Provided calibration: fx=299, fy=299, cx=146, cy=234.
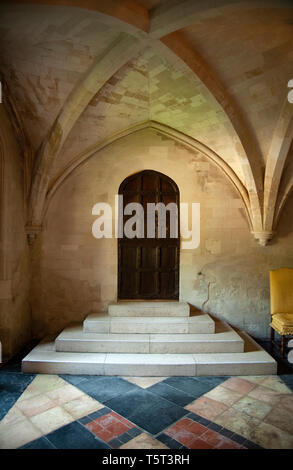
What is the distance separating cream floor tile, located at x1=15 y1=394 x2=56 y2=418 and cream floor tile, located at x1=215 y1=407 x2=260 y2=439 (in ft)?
6.14

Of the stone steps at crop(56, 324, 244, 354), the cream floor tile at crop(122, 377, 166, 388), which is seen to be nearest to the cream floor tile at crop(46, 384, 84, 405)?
the cream floor tile at crop(122, 377, 166, 388)

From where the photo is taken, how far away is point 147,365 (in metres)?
4.12

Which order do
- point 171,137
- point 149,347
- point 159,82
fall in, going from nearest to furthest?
1. point 159,82
2. point 149,347
3. point 171,137

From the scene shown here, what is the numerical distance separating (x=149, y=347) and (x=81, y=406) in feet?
4.61

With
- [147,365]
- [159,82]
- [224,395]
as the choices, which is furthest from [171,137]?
[224,395]

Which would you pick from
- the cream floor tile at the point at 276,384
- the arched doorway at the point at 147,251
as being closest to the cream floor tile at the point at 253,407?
the cream floor tile at the point at 276,384

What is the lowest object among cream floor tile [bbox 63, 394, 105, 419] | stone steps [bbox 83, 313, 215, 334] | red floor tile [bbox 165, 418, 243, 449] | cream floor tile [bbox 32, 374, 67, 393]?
red floor tile [bbox 165, 418, 243, 449]

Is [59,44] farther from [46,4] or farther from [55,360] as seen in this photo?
[55,360]

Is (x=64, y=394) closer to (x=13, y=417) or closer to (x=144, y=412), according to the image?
(x=13, y=417)

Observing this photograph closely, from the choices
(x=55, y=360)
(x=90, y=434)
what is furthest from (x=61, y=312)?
(x=90, y=434)

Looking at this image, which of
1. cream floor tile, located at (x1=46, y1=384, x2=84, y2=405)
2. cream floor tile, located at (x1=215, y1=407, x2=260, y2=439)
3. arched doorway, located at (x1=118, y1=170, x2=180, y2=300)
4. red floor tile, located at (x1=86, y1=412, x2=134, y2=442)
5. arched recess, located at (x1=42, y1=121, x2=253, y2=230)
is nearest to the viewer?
red floor tile, located at (x1=86, y1=412, x2=134, y2=442)

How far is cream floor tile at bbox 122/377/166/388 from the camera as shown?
388 centimetres

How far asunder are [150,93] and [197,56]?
1.07 meters

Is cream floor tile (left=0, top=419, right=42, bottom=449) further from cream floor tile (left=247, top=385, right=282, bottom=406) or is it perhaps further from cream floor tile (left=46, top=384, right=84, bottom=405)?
A: cream floor tile (left=247, top=385, right=282, bottom=406)
